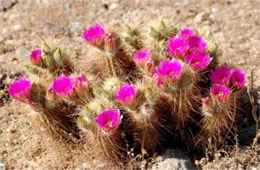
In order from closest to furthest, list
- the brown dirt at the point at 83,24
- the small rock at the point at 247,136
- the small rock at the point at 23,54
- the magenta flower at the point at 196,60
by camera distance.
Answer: the magenta flower at the point at 196,60 < the small rock at the point at 247,136 < the brown dirt at the point at 83,24 < the small rock at the point at 23,54

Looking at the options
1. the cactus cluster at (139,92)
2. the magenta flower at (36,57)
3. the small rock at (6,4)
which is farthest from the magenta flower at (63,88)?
the small rock at (6,4)

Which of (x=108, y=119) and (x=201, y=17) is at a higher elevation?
(x=108, y=119)

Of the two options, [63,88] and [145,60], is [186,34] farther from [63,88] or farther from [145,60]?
[63,88]

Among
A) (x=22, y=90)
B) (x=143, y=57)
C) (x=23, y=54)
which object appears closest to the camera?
(x=22, y=90)

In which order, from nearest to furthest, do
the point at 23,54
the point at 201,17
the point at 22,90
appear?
the point at 22,90 → the point at 23,54 → the point at 201,17

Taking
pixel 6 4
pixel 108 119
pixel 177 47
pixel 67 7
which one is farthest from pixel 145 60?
pixel 6 4

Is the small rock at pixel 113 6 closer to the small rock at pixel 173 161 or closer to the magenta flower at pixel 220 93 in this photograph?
the small rock at pixel 173 161

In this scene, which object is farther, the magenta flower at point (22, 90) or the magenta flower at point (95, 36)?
the magenta flower at point (95, 36)
